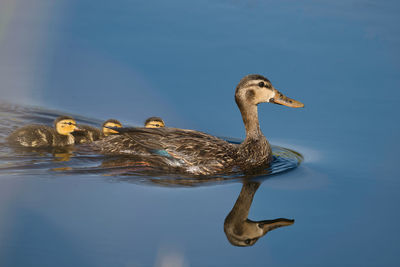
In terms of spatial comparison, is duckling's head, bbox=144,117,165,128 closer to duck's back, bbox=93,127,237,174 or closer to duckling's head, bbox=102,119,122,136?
duckling's head, bbox=102,119,122,136

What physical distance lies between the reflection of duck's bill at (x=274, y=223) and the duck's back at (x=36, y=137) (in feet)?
9.20

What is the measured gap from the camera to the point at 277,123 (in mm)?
7598

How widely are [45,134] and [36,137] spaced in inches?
4.6

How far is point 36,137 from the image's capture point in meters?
7.06

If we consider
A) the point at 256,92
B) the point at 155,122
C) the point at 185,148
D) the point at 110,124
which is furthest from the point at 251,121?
the point at 110,124

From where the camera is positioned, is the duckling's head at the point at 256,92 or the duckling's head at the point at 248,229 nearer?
the duckling's head at the point at 248,229

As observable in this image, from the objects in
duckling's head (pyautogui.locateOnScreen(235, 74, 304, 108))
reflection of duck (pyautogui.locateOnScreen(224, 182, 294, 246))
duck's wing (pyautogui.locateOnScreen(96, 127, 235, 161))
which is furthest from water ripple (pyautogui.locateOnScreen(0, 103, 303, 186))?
reflection of duck (pyautogui.locateOnScreen(224, 182, 294, 246))

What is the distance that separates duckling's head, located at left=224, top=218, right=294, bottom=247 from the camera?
5008 mm

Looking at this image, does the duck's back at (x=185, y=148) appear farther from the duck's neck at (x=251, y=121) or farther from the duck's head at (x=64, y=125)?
the duck's head at (x=64, y=125)

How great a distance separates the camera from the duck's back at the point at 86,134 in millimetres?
7371

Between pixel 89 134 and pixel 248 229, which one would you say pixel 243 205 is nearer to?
pixel 248 229

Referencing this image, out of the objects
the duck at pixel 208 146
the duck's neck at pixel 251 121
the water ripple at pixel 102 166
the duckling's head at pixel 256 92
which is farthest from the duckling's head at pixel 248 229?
the duckling's head at pixel 256 92

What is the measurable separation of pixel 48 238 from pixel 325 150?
10.4 feet

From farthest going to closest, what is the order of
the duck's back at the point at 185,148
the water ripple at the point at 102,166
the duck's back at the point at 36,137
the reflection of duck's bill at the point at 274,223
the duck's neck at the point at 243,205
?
the duck's back at the point at 36,137 → the duck's back at the point at 185,148 → the water ripple at the point at 102,166 → the duck's neck at the point at 243,205 → the reflection of duck's bill at the point at 274,223
